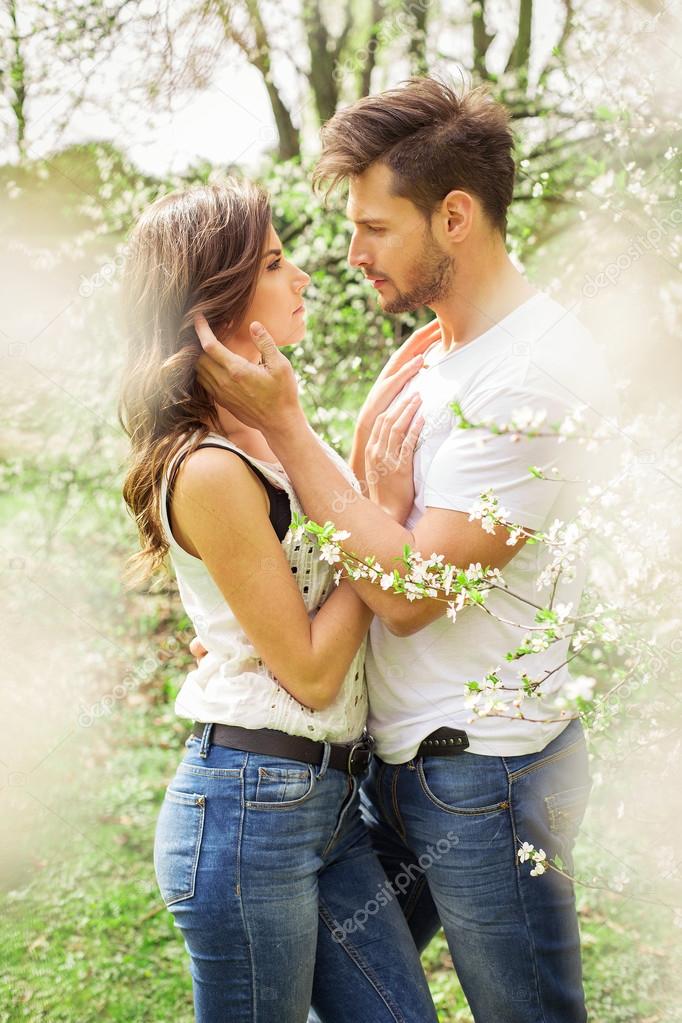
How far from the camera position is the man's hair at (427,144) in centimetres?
205

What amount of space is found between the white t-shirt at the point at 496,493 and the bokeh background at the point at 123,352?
0.52ft

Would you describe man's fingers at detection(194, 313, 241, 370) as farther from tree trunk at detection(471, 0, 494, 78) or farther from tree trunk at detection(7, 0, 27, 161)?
tree trunk at detection(471, 0, 494, 78)

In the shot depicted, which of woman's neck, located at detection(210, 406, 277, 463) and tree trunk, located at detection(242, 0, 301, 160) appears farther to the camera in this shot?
tree trunk, located at detection(242, 0, 301, 160)

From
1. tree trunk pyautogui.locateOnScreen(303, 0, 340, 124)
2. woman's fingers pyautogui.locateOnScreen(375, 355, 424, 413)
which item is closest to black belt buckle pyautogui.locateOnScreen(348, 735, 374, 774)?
woman's fingers pyautogui.locateOnScreen(375, 355, 424, 413)

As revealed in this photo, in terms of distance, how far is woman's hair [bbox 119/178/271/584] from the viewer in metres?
1.83

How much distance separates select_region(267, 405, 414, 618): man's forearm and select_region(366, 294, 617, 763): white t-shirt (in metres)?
0.08

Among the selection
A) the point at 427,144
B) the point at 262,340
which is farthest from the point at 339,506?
the point at 427,144

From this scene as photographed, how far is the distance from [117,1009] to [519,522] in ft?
8.25

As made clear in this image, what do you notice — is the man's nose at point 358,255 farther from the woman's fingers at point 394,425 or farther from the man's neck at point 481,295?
the woman's fingers at point 394,425

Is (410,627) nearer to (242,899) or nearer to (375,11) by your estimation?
(242,899)

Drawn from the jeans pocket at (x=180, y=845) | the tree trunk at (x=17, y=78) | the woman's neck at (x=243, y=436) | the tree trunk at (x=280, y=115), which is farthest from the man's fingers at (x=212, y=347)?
the tree trunk at (x=280, y=115)

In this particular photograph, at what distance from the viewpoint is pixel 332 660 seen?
67.1 inches

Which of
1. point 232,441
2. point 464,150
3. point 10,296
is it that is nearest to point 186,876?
point 232,441

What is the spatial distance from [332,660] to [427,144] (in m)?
1.13
